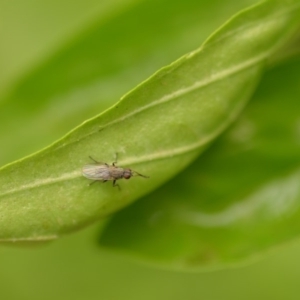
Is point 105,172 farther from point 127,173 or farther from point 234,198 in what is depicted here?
point 234,198

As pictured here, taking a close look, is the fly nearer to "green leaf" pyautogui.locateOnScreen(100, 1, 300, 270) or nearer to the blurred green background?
"green leaf" pyautogui.locateOnScreen(100, 1, 300, 270)

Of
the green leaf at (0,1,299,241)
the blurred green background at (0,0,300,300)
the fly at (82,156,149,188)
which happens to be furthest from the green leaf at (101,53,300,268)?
the blurred green background at (0,0,300,300)

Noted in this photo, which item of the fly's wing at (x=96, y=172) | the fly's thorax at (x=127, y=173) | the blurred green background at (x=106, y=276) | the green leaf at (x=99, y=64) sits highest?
the green leaf at (x=99, y=64)

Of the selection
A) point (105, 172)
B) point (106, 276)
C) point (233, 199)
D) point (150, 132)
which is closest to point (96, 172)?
point (105, 172)

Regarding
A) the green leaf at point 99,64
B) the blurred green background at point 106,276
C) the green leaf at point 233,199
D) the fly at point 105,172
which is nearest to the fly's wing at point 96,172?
the fly at point 105,172

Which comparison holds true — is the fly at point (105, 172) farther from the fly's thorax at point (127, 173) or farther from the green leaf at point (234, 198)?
the green leaf at point (234, 198)

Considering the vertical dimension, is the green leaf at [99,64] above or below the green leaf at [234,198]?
above
